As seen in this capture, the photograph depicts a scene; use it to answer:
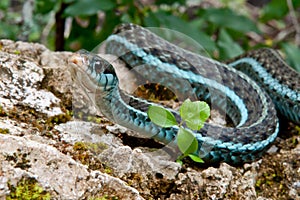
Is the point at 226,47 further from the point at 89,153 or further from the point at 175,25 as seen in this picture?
the point at 89,153

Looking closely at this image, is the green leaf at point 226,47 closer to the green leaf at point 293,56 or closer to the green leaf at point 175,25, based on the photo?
the green leaf at point 175,25

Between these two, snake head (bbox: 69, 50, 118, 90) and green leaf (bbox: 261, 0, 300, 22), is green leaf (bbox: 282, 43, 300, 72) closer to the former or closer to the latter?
green leaf (bbox: 261, 0, 300, 22)

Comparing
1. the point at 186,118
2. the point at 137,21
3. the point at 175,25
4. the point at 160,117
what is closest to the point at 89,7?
the point at 137,21

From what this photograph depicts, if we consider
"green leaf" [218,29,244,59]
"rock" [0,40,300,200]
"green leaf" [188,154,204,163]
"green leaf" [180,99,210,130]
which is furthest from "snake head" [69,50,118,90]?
"green leaf" [218,29,244,59]

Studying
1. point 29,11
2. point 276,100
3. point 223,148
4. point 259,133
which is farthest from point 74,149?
point 29,11

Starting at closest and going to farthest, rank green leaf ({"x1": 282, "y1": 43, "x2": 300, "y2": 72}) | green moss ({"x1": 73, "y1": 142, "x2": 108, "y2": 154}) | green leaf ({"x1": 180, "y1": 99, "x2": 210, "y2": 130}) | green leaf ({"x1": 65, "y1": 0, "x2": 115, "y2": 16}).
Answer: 1. green moss ({"x1": 73, "y1": 142, "x2": 108, "y2": 154})
2. green leaf ({"x1": 180, "y1": 99, "x2": 210, "y2": 130})
3. green leaf ({"x1": 65, "y1": 0, "x2": 115, "y2": 16})
4. green leaf ({"x1": 282, "y1": 43, "x2": 300, "y2": 72})

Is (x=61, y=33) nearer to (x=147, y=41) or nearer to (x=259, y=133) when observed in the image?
(x=147, y=41)

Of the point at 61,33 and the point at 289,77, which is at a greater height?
the point at 289,77
